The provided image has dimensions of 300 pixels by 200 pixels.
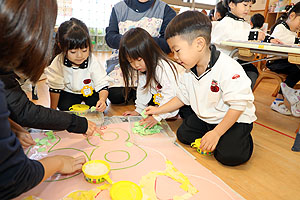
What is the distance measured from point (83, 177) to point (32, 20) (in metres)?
0.52

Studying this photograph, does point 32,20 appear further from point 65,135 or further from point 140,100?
point 140,100

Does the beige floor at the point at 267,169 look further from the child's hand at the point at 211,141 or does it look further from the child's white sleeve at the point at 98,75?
the child's white sleeve at the point at 98,75

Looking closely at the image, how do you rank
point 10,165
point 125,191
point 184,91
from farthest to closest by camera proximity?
point 184,91 < point 125,191 < point 10,165

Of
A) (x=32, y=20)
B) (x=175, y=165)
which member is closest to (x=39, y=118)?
(x=32, y=20)

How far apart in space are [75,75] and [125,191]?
2.75 feet

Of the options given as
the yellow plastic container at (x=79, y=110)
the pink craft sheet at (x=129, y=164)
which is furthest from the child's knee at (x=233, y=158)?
the yellow plastic container at (x=79, y=110)

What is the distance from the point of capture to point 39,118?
0.72 m

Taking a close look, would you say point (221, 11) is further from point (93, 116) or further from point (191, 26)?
point (93, 116)

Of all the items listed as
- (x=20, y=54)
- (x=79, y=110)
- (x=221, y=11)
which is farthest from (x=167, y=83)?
(x=221, y=11)

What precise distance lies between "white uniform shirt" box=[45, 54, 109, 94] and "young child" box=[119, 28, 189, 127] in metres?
0.17

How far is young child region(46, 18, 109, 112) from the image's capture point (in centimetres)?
114

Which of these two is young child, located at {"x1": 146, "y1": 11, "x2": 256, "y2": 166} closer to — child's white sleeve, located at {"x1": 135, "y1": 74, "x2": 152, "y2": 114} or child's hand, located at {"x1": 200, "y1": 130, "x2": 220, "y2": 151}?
child's hand, located at {"x1": 200, "y1": 130, "x2": 220, "y2": 151}

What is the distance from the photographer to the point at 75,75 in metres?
1.27

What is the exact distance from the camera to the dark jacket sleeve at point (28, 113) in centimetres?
67
